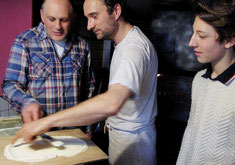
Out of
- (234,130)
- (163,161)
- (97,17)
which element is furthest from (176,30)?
(234,130)

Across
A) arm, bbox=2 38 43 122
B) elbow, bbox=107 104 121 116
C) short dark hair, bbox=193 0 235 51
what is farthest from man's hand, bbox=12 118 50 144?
short dark hair, bbox=193 0 235 51

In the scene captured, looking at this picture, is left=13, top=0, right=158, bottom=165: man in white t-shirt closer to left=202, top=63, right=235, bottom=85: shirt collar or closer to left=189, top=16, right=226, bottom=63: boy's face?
left=189, top=16, right=226, bottom=63: boy's face

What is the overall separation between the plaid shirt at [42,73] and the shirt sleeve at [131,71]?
781 millimetres

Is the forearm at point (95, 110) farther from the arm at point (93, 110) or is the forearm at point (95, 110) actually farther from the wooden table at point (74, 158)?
the wooden table at point (74, 158)

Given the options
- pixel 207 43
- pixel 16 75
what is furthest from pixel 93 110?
pixel 16 75

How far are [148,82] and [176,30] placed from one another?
8.23 ft

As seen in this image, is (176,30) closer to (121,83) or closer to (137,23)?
(137,23)

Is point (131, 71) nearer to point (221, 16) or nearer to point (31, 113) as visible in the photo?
point (221, 16)

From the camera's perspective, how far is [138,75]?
116cm

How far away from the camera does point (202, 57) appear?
123 centimetres

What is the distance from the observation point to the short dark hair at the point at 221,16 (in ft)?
3.66

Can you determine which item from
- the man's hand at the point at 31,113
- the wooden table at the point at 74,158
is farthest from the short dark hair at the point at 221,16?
the man's hand at the point at 31,113

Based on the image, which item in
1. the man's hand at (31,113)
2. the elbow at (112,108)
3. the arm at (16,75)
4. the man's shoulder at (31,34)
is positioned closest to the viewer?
the elbow at (112,108)

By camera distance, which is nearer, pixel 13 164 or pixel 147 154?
pixel 13 164
